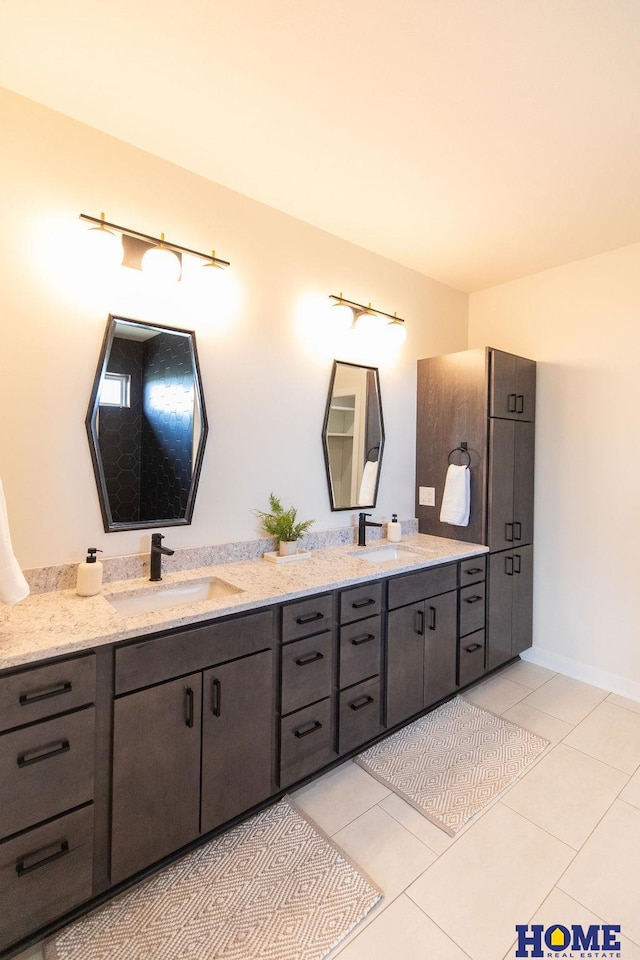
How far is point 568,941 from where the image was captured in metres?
1.37

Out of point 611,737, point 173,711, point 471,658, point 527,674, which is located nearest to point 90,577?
point 173,711

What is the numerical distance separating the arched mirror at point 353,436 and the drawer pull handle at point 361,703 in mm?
1051

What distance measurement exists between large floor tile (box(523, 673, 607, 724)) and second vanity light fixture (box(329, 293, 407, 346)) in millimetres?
2375

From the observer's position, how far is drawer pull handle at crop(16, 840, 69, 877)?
1.26m

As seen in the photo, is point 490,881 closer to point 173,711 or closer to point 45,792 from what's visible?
point 173,711

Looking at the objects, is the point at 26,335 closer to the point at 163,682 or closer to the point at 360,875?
the point at 163,682

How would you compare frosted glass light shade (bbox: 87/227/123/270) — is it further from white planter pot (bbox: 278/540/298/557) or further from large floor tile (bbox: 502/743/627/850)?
large floor tile (bbox: 502/743/627/850)

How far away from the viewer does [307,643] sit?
189 cm

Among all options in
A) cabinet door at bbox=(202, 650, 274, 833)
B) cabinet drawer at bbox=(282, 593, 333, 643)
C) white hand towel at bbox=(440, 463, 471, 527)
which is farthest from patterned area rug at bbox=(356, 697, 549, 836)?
white hand towel at bbox=(440, 463, 471, 527)

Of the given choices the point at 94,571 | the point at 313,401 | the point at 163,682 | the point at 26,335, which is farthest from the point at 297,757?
the point at 26,335

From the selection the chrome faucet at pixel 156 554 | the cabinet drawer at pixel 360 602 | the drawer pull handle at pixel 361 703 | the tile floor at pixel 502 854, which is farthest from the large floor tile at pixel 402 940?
the chrome faucet at pixel 156 554

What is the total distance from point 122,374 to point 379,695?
6.23 feet

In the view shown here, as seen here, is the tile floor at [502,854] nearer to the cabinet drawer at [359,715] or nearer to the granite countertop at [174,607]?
the cabinet drawer at [359,715]

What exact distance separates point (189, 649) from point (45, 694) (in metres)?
0.43
